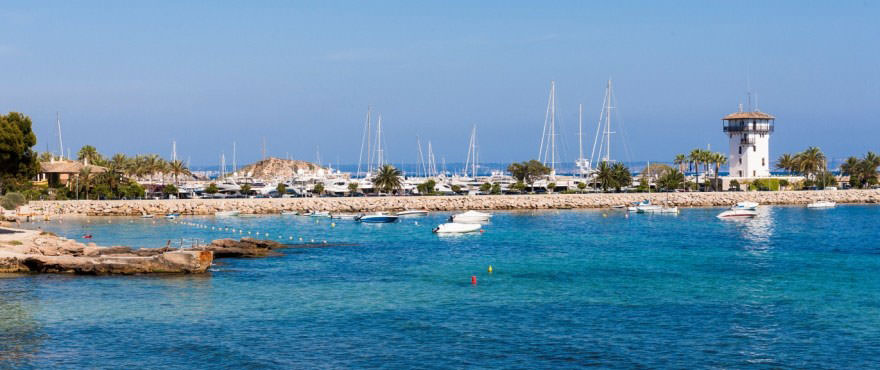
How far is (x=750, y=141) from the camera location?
12269 centimetres

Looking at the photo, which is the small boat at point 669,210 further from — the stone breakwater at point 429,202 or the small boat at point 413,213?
the small boat at point 413,213

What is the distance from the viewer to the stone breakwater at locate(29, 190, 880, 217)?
3634 inches

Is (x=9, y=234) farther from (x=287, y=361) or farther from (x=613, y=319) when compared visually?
(x=613, y=319)

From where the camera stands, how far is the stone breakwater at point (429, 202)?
92.3m

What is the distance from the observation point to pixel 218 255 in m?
48.8

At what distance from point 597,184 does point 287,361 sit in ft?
324

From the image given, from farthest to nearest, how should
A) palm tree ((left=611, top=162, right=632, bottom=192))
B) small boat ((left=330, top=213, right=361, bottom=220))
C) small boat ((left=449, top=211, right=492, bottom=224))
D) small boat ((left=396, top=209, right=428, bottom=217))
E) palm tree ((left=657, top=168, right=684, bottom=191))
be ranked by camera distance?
1. palm tree ((left=657, top=168, right=684, bottom=191))
2. palm tree ((left=611, top=162, right=632, bottom=192))
3. small boat ((left=396, top=209, right=428, bottom=217))
4. small boat ((left=330, top=213, right=361, bottom=220))
5. small boat ((left=449, top=211, right=492, bottom=224))

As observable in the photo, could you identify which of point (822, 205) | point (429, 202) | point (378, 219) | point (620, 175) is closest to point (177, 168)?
point (429, 202)

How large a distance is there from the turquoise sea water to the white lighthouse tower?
6738 cm

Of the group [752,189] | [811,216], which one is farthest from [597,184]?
[811,216]

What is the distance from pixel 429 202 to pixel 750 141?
4940cm

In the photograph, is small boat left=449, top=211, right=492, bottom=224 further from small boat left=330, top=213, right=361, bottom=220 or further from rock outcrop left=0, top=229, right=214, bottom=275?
rock outcrop left=0, top=229, right=214, bottom=275

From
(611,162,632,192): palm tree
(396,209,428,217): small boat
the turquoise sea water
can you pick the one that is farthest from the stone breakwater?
the turquoise sea water

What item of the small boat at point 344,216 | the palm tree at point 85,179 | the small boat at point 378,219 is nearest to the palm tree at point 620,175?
the small boat at point 344,216
